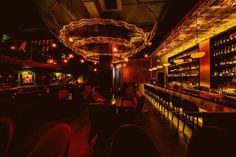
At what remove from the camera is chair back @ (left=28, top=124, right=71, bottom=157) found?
1661mm

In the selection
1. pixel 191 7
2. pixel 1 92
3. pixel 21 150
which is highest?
pixel 191 7

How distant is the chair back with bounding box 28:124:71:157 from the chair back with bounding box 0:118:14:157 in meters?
0.61

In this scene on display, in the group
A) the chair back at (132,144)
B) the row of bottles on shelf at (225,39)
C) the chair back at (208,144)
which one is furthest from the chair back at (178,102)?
the row of bottles on shelf at (225,39)

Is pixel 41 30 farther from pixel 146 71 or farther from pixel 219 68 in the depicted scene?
pixel 146 71

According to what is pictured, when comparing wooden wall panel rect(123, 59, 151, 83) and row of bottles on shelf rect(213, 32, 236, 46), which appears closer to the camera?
row of bottles on shelf rect(213, 32, 236, 46)

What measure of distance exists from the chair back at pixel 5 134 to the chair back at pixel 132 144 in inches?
51.9

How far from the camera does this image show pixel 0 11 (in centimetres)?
486

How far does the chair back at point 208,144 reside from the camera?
5.76 ft

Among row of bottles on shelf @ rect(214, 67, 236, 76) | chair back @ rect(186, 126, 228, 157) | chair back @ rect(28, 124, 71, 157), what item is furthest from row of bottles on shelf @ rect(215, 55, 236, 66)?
chair back @ rect(28, 124, 71, 157)

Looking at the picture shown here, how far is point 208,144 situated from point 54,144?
153cm

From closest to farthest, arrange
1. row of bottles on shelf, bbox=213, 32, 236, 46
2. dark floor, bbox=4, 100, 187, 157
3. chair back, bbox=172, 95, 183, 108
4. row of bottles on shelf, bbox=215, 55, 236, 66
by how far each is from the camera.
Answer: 1. dark floor, bbox=4, 100, 187, 157
2. chair back, bbox=172, 95, 183, 108
3. row of bottles on shelf, bbox=213, 32, 236, 46
4. row of bottles on shelf, bbox=215, 55, 236, 66

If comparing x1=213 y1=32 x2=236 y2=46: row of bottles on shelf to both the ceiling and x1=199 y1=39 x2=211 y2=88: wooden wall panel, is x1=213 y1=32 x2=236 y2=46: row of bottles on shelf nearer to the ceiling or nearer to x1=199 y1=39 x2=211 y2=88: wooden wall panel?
x1=199 y1=39 x2=211 y2=88: wooden wall panel

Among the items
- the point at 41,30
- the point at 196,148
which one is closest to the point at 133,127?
the point at 196,148

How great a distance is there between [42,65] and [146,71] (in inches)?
396
